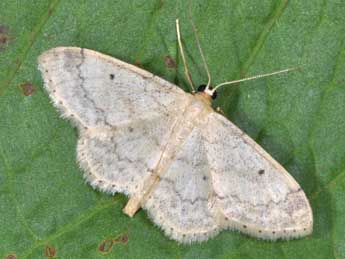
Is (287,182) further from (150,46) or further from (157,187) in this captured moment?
(150,46)

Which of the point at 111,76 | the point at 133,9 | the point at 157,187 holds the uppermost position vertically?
the point at 133,9

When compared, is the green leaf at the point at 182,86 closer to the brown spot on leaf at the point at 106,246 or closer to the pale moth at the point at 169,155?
the brown spot on leaf at the point at 106,246

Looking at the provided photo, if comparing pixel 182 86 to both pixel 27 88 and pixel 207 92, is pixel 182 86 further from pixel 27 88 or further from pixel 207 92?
pixel 27 88

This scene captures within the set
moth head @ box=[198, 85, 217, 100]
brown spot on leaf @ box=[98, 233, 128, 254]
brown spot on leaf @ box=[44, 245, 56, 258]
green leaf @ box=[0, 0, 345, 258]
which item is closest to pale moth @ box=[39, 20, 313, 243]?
moth head @ box=[198, 85, 217, 100]

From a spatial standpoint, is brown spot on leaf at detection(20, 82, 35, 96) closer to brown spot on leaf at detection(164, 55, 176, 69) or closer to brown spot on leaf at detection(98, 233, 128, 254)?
brown spot on leaf at detection(164, 55, 176, 69)

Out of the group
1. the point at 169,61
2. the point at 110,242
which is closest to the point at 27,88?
the point at 169,61

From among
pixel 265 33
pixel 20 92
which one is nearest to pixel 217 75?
pixel 265 33
